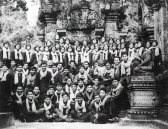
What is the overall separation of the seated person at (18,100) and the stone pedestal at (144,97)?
346 centimetres

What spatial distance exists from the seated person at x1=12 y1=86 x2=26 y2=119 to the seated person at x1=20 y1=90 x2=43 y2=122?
17 centimetres

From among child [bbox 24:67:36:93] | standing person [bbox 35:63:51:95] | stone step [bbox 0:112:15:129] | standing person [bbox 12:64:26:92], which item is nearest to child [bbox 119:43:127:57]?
standing person [bbox 35:63:51:95]

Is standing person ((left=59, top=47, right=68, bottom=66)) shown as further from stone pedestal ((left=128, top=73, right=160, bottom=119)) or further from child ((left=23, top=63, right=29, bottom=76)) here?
stone pedestal ((left=128, top=73, right=160, bottom=119))

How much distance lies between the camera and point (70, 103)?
8.70m

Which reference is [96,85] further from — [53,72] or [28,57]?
[28,57]

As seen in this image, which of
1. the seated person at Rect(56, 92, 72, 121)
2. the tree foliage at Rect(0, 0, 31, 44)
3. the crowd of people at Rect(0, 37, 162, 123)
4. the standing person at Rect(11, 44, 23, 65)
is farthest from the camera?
the tree foliage at Rect(0, 0, 31, 44)

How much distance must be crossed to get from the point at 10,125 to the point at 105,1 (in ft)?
27.3

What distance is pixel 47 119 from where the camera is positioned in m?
8.47

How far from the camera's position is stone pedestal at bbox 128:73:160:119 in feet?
24.1

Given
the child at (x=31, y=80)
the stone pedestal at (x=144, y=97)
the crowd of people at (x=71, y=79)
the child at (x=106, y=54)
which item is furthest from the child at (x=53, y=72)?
the stone pedestal at (x=144, y=97)

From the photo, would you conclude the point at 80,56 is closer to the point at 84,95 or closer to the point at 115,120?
the point at 84,95

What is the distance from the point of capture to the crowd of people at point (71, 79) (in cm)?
827

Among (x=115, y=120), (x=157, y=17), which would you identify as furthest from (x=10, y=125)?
(x=157, y=17)

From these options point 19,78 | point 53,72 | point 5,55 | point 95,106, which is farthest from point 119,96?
point 5,55
